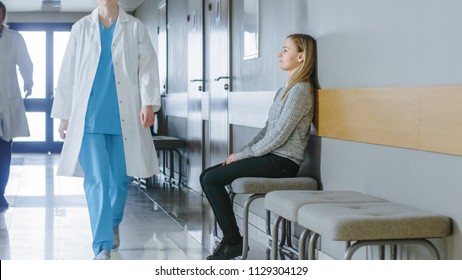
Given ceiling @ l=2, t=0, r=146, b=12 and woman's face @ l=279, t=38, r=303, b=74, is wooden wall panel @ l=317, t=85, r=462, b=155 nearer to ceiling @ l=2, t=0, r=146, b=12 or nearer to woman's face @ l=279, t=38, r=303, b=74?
woman's face @ l=279, t=38, r=303, b=74

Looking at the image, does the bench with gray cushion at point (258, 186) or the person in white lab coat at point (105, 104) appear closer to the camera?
the bench with gray cushion at point (258, 186)

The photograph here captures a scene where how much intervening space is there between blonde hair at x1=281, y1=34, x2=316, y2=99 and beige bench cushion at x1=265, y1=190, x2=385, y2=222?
0.88 metres

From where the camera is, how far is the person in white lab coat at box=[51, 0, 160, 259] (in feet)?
15.5

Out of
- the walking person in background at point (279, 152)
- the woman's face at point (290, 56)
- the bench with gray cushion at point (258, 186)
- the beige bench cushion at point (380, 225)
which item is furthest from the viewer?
→ the woman's face at point (290, 56)

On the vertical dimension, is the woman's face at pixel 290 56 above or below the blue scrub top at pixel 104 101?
above

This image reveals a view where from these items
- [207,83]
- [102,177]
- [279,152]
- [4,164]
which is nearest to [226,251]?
[279,152]

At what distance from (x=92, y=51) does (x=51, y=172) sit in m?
6.57

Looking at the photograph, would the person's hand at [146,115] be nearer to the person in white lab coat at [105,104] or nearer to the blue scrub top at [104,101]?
the person in white lab coat at [105,104]

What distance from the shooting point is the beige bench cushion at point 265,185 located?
15.1 feet

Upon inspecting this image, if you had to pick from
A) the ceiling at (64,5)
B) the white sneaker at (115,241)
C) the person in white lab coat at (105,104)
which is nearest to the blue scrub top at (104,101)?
the person in white lab coat at (105,104)

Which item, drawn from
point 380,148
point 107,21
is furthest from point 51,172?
point 380,148

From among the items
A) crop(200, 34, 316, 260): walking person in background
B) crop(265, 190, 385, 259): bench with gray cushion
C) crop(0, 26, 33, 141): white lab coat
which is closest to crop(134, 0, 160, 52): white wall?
crop(0, 26, 33, 141): white lab coat

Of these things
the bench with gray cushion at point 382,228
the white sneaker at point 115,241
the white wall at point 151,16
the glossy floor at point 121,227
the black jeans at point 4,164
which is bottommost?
the glossy floor at point 121,227
